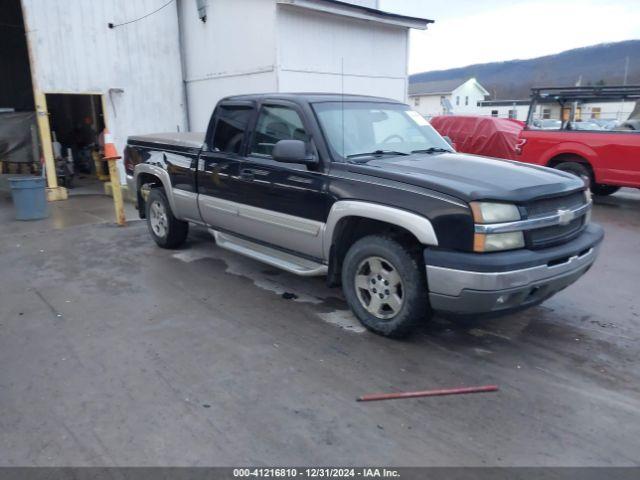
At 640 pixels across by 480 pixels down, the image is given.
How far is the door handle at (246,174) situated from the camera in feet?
16.9

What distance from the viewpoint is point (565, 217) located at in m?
3.88

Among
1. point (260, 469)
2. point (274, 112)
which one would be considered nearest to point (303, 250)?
point (274, 112)

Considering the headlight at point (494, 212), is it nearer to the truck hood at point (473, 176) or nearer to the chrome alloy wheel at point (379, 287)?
the truck hood at point (473, 176)

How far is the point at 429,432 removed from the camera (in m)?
3.03

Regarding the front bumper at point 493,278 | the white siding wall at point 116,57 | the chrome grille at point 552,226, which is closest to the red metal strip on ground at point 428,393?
the front bumper at point 493,278

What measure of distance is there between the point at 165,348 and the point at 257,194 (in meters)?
1.77

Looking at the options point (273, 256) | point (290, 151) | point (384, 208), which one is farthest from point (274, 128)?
point (384, 208)

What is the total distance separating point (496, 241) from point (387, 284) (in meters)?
0.95

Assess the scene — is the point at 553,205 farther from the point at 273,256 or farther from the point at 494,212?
the point at 273,256

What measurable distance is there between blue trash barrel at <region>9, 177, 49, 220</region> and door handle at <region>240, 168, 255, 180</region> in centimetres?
572

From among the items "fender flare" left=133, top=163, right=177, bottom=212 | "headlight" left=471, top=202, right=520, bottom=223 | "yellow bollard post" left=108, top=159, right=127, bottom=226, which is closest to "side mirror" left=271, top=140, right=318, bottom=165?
"headlight" left=471, top=202, right=520, bottom=223

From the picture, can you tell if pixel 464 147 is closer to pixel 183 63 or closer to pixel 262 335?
pixel 183 63

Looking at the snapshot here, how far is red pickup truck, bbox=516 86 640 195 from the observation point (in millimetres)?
9232

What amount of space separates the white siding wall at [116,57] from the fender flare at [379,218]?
904cm
